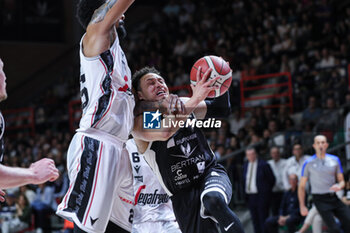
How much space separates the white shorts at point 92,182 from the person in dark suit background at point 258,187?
228 inches

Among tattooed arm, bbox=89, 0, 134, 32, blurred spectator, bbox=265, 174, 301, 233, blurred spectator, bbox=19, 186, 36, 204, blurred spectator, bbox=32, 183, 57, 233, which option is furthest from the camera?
blurred spectator, bbox=19, 186, 36, 204

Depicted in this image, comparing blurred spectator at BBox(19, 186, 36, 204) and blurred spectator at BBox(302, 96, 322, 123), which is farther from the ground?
blurred spectator at BBox(302, 96, 322, 123)

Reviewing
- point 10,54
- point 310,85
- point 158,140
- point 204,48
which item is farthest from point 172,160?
point 10,54

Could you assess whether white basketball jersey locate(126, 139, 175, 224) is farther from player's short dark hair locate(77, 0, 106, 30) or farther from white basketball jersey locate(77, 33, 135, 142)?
player's short dark hair locate(77, 0, 106, 30)

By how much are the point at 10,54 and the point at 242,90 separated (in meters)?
10.5

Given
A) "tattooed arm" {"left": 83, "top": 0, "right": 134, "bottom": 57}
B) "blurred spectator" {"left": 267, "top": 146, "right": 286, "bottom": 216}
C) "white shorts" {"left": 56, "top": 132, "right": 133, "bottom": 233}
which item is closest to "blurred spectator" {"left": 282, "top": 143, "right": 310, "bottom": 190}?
"blurred spectator" {"left": 267, "top": 146, "right": 286, "bottom": 216}

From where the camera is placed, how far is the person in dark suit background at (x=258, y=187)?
379 inches

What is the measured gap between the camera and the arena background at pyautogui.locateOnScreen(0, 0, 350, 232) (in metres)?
11.2

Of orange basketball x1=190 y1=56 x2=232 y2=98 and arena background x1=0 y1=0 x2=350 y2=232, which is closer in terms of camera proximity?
orange basketball x1=190 y1=56 x2=232 y2=98

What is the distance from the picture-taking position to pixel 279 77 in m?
13.0

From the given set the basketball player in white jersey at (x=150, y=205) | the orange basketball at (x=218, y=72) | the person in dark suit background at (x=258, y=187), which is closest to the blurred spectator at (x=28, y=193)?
the person in dark suit background at (x=258, y=187)

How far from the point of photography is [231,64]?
14.7 meters

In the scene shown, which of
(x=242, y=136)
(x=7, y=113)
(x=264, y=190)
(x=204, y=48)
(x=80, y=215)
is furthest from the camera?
(x=7, y=113)

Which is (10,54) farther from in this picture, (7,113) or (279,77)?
(279,77)
